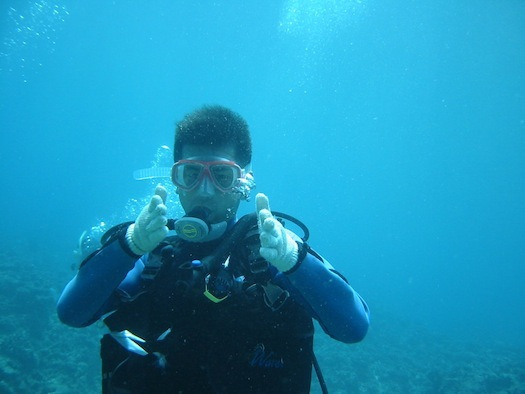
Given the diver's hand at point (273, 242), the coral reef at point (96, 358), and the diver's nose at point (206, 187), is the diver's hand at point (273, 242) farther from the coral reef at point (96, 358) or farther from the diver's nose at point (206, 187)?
the coral reef at point (96, 358)

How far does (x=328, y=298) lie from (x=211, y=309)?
86 centimetres

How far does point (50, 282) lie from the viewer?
17.0m

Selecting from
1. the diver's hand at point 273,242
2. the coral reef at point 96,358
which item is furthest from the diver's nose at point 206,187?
the coral reef at point 96,358

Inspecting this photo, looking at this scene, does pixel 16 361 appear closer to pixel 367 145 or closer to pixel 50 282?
pixel 50 282

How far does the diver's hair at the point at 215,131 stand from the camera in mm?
3193

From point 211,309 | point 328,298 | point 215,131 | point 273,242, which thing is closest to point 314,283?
point 328,298

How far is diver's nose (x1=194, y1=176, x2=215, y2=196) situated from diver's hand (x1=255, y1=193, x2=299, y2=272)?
784 millimetres

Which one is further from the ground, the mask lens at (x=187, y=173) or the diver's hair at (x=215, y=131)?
the diver's hair at (x=215, y=131)

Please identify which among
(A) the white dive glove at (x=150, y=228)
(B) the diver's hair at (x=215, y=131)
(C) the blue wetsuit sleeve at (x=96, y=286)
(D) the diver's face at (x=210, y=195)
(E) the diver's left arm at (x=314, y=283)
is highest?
(B) the diver's hair at (x=215, y=131)

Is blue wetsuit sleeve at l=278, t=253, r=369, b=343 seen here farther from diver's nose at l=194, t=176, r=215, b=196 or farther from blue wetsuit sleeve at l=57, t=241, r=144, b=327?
blue wetsuit sleeve at l=57, t=241, r=144, b=327

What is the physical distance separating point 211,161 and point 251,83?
7551cm

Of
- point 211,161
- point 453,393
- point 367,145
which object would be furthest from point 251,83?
point 211,161

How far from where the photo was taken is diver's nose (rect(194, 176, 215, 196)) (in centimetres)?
293

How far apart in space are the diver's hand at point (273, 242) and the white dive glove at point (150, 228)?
26.4 inches
